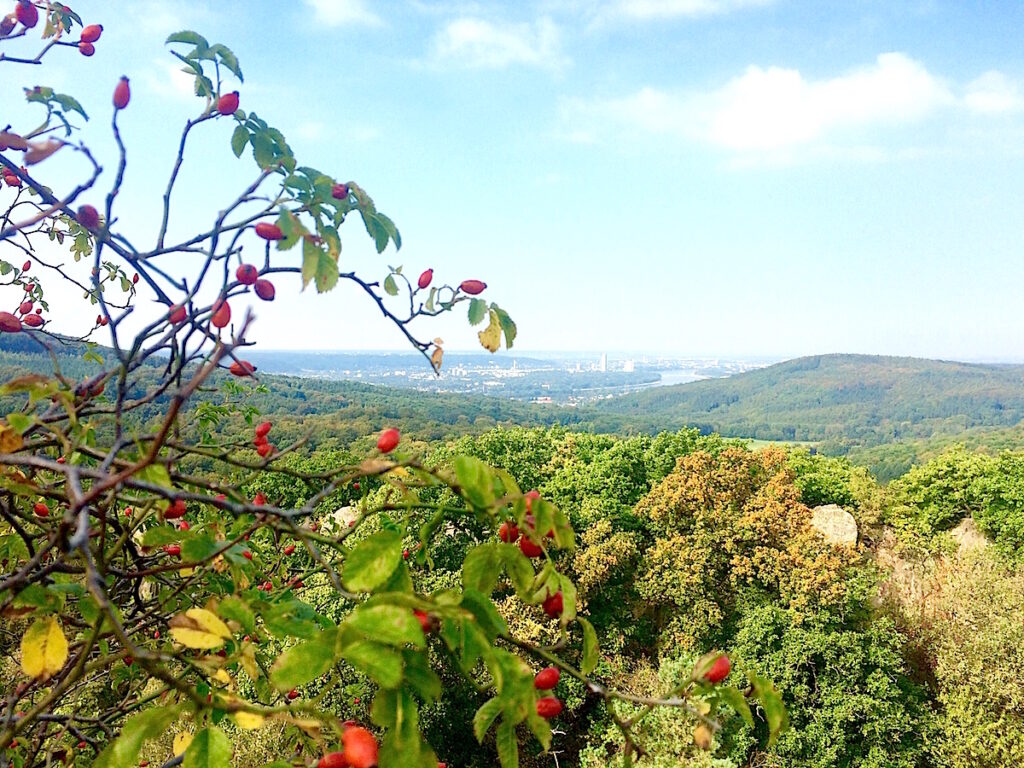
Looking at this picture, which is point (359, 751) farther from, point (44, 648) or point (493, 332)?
point (493, 332)

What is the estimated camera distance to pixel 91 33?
2.30 m

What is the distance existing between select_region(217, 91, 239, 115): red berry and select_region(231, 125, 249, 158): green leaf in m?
0.06

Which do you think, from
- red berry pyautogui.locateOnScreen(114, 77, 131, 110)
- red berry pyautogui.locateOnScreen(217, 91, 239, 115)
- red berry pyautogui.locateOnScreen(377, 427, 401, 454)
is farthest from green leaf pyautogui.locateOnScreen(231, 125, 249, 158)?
red berry pyautogui.locateOnScreen(377, 427, 401, 454)

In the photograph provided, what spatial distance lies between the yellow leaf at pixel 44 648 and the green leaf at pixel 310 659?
1.37 ft

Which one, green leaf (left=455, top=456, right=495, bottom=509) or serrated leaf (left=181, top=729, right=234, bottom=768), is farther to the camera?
green leaf (left=455, top=456, right=495, bottom=509)

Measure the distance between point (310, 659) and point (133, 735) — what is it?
13.2 inches

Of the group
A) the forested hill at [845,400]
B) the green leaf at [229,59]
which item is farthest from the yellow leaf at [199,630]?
the forested hill at [845,400]

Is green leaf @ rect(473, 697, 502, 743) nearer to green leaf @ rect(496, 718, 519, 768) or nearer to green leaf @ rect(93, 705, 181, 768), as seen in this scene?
green leaf @ rect(496, 718, 519, 768)

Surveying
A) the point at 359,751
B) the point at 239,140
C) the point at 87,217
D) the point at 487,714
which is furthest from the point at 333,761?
the point at 239,140

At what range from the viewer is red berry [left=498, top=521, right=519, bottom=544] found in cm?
125

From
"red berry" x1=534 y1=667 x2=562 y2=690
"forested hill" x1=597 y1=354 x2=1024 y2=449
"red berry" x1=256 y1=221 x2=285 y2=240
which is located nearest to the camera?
"red berry" x1=534 y1=667 x2=562 y2=690

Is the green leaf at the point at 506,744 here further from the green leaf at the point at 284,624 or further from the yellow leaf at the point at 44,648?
the yellow leaf at the point at 44,648

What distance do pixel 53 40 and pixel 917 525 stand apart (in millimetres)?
20311

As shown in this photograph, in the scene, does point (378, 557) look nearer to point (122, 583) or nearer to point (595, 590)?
point (122, 583)
